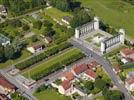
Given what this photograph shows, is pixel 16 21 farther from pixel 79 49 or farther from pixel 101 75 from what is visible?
pixel 101 75

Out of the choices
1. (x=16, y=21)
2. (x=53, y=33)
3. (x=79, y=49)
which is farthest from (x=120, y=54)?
(x=16, y=21)

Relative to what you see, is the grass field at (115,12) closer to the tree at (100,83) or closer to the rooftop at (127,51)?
the rooftop at (127,51)

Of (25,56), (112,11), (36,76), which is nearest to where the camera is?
(36,76)

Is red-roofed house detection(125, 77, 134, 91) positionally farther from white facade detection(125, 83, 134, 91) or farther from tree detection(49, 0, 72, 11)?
tree detection(49, 0, 72, 11)

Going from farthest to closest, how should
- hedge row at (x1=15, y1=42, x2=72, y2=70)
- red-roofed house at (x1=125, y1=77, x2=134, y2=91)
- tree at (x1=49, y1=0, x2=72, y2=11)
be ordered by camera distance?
tree at (x1=49, y1=0, x2=72, y2=11) → hedge row at (x1=15, y1=42, x2=72, y2=70) → red-roofed house at (x1=125, y1=77, x2=134, y2=91)

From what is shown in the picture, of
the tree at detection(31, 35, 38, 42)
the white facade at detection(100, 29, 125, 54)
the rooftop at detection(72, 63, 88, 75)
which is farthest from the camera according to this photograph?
the tree at detection(31, 35, 38, 42)

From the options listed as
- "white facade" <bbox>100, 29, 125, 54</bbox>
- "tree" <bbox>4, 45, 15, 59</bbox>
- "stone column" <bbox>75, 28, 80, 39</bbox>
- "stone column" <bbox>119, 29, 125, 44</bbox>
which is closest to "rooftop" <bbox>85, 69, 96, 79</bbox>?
"white facade" <bbox>100, 29, 125, 54</bbox>
